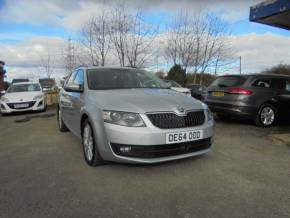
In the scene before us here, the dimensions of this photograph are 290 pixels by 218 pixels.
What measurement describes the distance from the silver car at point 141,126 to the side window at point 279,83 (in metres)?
4.65

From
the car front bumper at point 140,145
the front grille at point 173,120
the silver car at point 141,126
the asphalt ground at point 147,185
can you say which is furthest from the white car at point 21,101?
the front grille at point 173,120

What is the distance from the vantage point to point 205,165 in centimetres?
445

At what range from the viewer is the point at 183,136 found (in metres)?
3.91

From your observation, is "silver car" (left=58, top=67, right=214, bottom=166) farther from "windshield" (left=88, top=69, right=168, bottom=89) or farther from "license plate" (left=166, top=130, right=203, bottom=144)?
"windshield" (left=88, top=69, right=168, bottom=89)

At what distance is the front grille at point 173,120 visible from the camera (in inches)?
151

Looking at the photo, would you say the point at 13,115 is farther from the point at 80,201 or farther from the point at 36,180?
the point at 80,201

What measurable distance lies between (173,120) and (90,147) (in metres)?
1.38

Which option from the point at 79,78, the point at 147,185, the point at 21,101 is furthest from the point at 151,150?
the point at 21,101

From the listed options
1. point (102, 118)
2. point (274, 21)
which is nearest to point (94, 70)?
point (102, 118)

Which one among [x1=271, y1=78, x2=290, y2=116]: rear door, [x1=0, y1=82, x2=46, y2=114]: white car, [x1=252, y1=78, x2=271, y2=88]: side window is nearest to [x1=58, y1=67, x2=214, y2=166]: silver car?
[x1=252, y1=78, x2=271, y2=88]: side window

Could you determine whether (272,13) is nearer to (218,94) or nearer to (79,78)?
(218,94)

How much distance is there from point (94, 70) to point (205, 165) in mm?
2674

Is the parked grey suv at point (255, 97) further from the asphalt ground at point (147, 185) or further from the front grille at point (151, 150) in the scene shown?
the front grille at point (151, 150)

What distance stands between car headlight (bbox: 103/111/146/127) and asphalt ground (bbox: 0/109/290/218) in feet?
2.47
